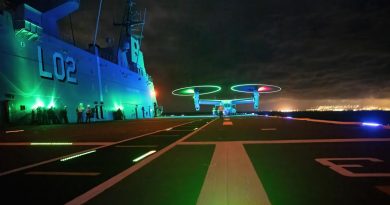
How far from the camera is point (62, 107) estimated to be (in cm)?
3653

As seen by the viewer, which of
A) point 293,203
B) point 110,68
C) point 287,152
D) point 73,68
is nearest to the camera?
point 293,203

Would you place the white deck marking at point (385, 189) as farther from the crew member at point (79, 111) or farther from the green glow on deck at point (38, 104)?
the crew member at point (79, 111)

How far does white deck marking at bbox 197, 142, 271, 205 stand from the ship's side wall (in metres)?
25.8

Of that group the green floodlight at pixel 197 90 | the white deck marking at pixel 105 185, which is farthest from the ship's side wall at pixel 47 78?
the green floodlight at pixel 197 90

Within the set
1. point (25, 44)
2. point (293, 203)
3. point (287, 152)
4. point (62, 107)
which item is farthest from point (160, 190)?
point (62, 107)

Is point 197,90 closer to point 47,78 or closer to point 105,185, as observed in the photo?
point 47,78

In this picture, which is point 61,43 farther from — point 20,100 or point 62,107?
point 20,100

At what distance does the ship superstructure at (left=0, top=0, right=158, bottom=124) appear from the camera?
95.1ft

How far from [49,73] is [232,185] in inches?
1328

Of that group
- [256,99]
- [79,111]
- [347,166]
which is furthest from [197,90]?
[347,166]

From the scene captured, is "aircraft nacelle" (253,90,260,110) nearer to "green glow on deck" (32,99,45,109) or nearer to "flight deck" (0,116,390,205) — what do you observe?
"green glow on deck" (32,99,45,109)

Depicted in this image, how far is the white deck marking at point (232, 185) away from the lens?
412 cm

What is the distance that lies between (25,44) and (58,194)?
3079 centimetres

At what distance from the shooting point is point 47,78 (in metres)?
34.2
